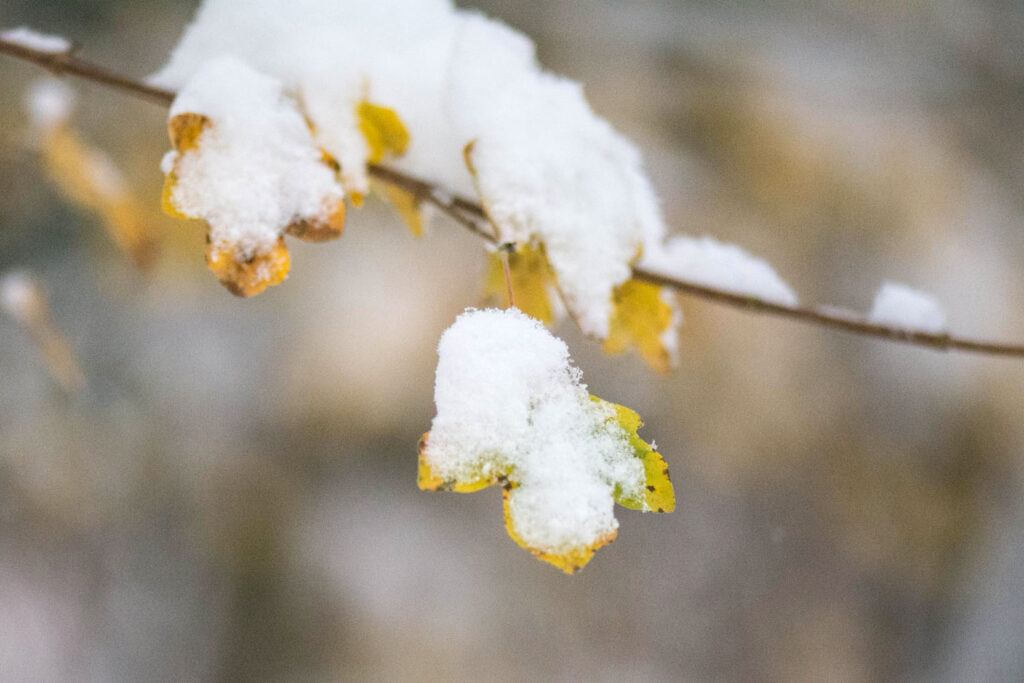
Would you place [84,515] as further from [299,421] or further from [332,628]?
[332,628]

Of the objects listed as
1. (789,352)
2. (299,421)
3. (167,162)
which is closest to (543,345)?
(167,162)

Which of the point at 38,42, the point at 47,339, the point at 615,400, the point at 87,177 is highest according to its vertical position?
the point at 38,42

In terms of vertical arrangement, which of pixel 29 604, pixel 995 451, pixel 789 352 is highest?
pixel 995 451

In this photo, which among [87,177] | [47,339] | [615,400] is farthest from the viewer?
[615,400]

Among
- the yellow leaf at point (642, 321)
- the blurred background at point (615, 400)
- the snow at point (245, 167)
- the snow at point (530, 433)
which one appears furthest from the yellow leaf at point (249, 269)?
the blurred background at point (615, 400)

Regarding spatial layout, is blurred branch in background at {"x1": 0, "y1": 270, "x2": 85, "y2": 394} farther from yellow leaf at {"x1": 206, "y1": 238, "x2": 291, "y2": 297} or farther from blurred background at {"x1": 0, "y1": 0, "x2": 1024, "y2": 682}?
yellow leaf at {"x1": 206, "y1": 238, "x2": 291, "y2": 297}

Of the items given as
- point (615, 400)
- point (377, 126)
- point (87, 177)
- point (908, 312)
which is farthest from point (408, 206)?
point (615, 400)

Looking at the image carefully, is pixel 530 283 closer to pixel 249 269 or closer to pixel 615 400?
pixel 249 269

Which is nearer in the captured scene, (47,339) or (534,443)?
(534,443)
